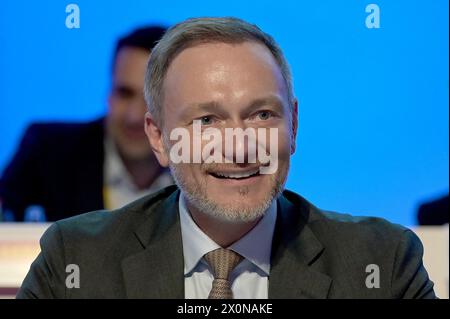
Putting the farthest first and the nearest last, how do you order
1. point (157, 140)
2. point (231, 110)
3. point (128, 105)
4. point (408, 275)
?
point (128, 105) < point (157, 140) < point (408, 275) < point (231, 110)

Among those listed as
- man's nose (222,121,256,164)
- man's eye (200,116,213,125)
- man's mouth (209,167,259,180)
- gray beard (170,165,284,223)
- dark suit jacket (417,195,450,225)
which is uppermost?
man's eye (200,116,213,125)

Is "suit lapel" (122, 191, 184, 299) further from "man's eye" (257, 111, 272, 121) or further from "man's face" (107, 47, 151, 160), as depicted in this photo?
"man's face" (107, 47, 151, 160)

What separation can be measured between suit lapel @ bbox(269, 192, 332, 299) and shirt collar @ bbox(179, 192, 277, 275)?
0.8 inches

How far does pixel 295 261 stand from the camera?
4.58 ft

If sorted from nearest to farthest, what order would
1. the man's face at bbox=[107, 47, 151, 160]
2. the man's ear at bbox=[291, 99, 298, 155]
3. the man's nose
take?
the man's nose, the man's ear at bbox=[291, 99, 298, 155], the man's face at bbox=[107, 47, 151, 160]

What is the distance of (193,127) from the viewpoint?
1.38 m

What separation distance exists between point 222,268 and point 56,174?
46.7 inches

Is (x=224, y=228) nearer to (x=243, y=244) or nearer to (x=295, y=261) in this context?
(x=243, y=244)

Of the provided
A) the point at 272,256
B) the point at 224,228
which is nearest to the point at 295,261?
the point at 272,256

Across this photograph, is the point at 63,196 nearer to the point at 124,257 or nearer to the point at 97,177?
the point at 97,177

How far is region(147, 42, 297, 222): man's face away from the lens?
134 centimetres

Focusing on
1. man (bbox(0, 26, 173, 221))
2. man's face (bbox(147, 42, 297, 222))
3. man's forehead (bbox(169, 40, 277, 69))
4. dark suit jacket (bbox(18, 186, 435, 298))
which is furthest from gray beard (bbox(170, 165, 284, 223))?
man (bbox(0, 26, 173, 221))
